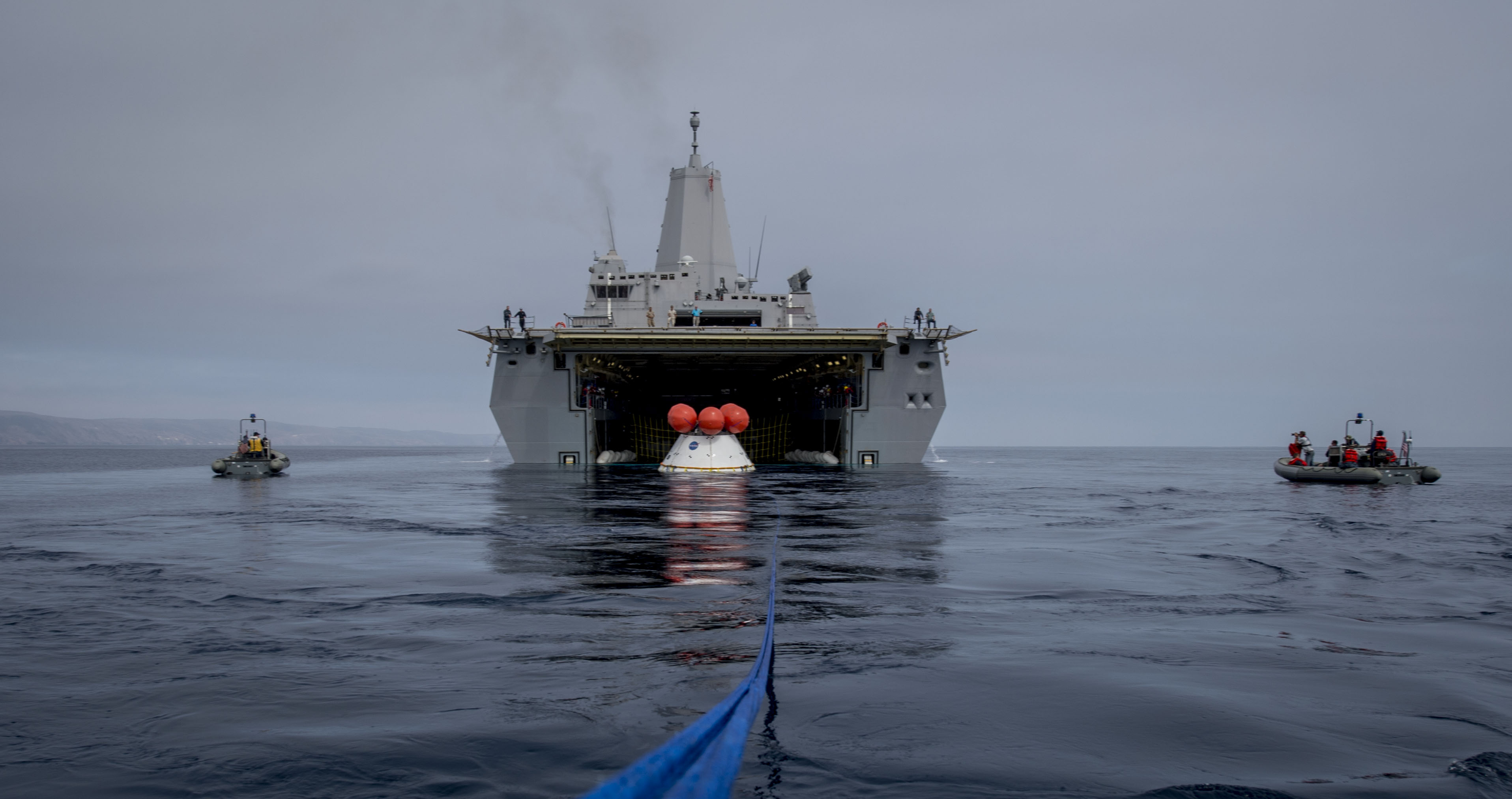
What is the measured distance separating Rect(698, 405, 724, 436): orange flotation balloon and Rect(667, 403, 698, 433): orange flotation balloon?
1.17 ft

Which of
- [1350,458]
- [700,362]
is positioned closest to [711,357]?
[700,362]

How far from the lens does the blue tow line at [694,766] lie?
1.86 meters

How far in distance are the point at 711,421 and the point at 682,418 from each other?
106cm

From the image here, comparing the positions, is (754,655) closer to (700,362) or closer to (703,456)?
(703,456)

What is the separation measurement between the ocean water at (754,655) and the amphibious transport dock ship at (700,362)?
2041cm

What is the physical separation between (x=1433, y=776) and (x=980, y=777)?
2.03m

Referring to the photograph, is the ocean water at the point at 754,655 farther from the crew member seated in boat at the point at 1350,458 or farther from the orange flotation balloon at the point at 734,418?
the crew member seated in boat at the point at 1350,458

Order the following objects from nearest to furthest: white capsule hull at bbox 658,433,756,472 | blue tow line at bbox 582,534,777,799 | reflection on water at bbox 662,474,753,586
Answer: blue tow line at bbox 582,534,777,799 < reflection on water at bbox 662,474,753,586 < white capsule hull at bbox 658,433,756,472

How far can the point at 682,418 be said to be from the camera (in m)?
31.5

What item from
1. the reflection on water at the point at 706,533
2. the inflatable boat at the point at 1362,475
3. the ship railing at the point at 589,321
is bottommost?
the reflection on water at the point at 706,533

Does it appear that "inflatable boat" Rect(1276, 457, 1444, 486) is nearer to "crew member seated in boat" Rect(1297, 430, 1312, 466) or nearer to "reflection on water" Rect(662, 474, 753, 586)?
"crew member seated in boat" Rect(1297, 430, 1312, 466)

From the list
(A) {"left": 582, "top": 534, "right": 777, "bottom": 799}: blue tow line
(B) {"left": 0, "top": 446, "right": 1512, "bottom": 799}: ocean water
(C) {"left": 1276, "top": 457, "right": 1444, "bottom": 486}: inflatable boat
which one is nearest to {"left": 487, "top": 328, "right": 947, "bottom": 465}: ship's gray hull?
(C) {"left": 1276, "top": 457, "right": 1444, "bottom": 486}: inflatable boat

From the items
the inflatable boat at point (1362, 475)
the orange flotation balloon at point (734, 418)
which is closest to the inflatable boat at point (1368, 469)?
the inflatable boat at point (1362, 475)

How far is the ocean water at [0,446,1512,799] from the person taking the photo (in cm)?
409
